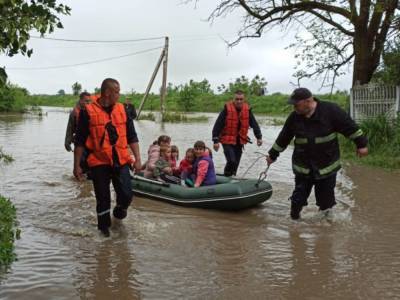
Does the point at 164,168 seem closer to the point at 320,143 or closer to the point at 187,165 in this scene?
the point at 187,165

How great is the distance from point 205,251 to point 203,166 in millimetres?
2429

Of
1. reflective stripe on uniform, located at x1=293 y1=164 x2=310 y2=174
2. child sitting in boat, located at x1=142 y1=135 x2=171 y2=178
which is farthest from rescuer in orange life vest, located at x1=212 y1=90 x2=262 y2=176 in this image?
reflective stripe on uniform, located at x1=293 y1=164 x2=310 y2=174

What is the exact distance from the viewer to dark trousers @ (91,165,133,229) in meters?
5.96

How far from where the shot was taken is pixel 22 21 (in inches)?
154

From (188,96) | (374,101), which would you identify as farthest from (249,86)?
(374,101)

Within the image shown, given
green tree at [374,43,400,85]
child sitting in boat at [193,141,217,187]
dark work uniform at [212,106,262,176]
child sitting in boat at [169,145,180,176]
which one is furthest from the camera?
green tree at [374,43,400,85]

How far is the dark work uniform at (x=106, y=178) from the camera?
5.90 metres

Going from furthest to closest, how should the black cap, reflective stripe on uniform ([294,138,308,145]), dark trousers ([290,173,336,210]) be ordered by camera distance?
dark trousers ([290,173,336,210]) < reflective stripe on uniform ([294,138,308,145]) < the black cap

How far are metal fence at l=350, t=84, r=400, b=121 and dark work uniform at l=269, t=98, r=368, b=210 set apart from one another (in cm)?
726

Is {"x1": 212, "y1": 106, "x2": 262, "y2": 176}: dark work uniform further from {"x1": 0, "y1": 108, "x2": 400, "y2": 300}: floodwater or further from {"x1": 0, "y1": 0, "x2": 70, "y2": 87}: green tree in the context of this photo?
{"x1": 0, "y1": 0, "x2": 70, "y2": 87}: green tree

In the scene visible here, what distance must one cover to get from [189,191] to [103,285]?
3.24 m

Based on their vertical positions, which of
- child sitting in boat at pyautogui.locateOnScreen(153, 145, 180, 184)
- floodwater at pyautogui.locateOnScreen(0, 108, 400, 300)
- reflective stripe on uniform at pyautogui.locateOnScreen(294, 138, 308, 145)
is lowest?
floodwater at pyautogui.locateOnScreen(0, 108, 400, 300)

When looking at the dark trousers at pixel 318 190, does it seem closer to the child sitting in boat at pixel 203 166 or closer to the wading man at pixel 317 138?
the wading man at pixel 317 138

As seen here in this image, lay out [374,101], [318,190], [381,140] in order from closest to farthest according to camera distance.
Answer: [318,190], [381,140], [374,101]
